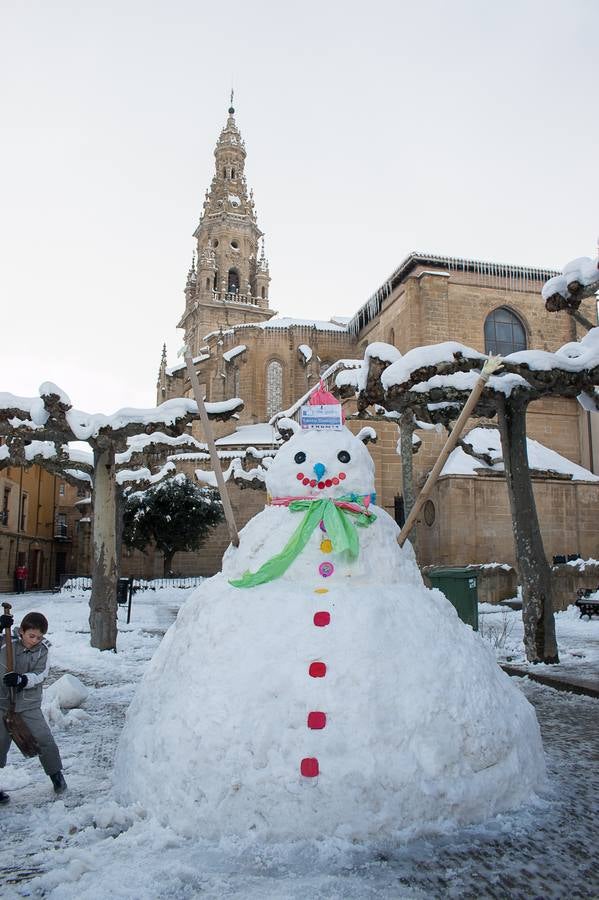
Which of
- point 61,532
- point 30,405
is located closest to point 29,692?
point 30,405

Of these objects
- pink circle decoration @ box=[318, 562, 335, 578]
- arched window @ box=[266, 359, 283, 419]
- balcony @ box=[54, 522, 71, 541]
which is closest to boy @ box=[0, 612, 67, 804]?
pink circle decoration @ box=[318, 562, 335, 578]

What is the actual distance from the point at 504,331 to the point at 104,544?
22.6 m

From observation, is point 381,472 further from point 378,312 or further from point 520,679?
point 520,679

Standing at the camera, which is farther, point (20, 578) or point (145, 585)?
point (20, 578)

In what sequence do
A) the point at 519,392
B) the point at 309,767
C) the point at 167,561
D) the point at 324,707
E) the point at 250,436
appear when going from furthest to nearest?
the point at 250,436
the point at 167,561
the point at 519,392
the point at 324,707
the point at 309,767

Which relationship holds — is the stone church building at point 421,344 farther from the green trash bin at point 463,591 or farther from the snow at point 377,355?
the green trash bin at point 463,591

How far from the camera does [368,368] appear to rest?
8984mm

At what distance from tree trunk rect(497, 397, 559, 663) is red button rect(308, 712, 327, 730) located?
5.86 metres

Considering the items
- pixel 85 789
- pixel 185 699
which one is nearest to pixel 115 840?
pixel 185 699

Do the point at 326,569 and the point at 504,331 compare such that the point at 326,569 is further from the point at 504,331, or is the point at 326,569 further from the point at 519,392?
the point at 504,331

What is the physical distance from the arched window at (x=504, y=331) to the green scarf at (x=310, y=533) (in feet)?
83.7

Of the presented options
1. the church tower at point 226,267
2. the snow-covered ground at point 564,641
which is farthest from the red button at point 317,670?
the church tower at point 226,267

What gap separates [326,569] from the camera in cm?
360

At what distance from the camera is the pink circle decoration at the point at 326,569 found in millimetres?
3600
